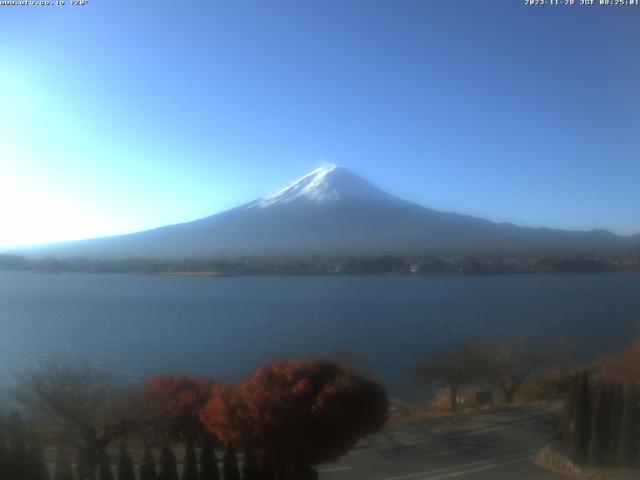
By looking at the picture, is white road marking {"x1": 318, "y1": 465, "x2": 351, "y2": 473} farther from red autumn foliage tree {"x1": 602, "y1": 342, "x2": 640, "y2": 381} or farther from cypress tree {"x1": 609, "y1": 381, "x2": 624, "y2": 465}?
red autumn foliage tree {"x1": 602, "y1": 342, "x2": 640, "y2": 381}

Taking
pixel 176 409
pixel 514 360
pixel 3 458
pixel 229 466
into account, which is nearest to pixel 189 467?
pixel 229 466

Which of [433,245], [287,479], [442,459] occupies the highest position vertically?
[433,245]

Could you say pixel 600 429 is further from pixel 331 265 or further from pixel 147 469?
pixel 331 265

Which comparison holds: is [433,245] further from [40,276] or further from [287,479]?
[287,479]

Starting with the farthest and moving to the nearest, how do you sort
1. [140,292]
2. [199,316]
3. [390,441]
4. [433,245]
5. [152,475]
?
[433,245] → [140,292] → [199,316] → [390,441] → [152,475]

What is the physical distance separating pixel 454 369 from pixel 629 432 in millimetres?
5202

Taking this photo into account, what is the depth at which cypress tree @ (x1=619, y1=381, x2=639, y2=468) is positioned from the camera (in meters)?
6.09

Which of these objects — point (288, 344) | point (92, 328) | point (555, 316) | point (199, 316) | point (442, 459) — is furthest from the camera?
point (199, 316)

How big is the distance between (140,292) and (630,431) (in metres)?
23.9

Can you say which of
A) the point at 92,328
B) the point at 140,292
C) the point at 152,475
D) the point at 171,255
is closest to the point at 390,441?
the point at 152,475

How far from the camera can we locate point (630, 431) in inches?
240

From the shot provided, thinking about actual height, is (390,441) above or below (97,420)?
below

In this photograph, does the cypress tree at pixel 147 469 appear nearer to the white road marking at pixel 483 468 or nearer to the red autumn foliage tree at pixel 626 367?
the white road marking at pixel 483 468

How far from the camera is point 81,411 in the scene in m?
5.85
